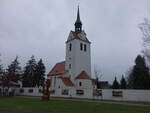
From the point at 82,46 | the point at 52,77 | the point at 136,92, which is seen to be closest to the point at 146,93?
the point at 136,92

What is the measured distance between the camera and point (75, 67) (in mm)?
53594

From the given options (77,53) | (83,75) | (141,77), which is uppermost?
(77,53)

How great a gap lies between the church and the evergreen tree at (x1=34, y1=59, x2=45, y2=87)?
11.3 metres

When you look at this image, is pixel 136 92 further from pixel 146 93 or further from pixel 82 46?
pixel 82 46

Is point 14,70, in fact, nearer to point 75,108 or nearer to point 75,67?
point 75,67

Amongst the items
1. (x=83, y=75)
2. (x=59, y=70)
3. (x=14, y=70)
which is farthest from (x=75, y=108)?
(x=14, y=70)

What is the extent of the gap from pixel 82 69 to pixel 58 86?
7769mm

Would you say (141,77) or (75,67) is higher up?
(75,67)

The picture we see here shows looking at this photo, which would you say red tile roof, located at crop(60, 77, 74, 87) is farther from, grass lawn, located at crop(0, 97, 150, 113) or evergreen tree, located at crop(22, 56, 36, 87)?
grass lawn, located at crop(0, 97, 150, 113)

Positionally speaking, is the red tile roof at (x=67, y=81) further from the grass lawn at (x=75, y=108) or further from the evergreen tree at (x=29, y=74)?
the grass lawn at (x=75, y=108)

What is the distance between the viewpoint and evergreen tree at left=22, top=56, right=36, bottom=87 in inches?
2773

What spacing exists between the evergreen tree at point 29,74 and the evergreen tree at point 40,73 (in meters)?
1.08

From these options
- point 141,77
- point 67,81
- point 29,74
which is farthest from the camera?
point 29,74

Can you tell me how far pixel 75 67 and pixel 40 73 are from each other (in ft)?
72.4
